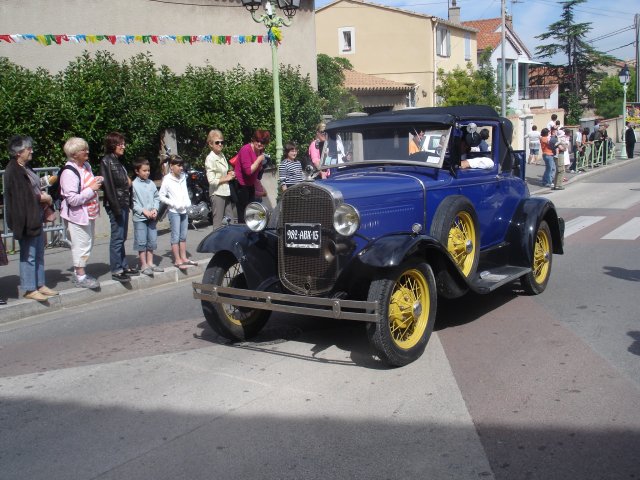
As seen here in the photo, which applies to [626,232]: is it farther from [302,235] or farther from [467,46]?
[467,46]

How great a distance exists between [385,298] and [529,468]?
1.77 m

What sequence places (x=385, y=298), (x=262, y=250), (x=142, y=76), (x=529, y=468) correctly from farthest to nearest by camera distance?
1. (x=142, y=76)
2. (x=262, y=250)
3. (x=385, y=298)
4. (x=529, y=468)

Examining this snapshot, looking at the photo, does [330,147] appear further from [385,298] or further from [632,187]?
[632,187]

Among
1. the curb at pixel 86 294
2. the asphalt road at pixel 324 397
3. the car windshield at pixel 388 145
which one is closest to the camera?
the asphalt road at pixel 324 397

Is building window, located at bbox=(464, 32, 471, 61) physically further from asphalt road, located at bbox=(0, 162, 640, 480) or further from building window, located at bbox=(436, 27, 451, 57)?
asphalt road, located at bbox=(0, 162, 640, 480)

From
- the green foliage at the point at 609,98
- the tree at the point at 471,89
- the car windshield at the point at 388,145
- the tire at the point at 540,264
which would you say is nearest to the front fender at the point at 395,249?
the car windshield at the point at 388,145

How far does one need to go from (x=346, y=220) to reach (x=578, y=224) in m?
9.38

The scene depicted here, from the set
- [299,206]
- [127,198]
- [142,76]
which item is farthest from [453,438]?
[142,76]

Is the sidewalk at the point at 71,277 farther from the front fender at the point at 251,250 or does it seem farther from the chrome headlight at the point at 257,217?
the chrome headlight at the point at 257,217

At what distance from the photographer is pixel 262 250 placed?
6.22 m

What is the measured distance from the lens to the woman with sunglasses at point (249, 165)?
9750mm

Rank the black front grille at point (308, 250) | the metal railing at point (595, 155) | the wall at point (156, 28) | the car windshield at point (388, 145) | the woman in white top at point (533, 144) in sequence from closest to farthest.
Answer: the black front grille at point (308, 250)
the car windshield at point (388, 145)
the wall at point (156, 28)
the metal railing at point (595, 155)
the woman in white top at point (533, 144)

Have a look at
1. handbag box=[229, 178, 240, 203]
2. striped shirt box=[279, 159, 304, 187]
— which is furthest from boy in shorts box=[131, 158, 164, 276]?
striped shirt box=[279, 159, 304, 187]

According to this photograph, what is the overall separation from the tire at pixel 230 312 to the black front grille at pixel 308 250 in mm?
601
